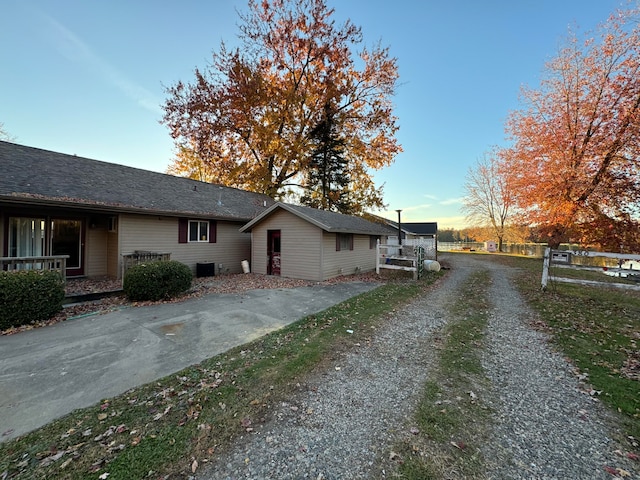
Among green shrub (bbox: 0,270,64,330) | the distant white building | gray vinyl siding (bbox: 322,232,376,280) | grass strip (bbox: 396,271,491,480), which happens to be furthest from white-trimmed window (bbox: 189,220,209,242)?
the distant white building

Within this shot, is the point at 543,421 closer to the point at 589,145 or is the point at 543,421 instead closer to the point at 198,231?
the point at 198,231

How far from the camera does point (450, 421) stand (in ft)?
9.22

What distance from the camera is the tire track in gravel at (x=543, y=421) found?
89.0 inches

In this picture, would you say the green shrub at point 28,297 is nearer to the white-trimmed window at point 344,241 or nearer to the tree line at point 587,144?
the white-trimmed window at point 344,241

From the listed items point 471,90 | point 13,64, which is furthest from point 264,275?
point 471,90

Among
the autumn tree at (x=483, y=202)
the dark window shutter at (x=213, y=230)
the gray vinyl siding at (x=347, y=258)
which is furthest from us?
the autumn tree at (x=483, y=202)

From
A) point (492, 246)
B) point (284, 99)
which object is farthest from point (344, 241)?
point (492, 246)

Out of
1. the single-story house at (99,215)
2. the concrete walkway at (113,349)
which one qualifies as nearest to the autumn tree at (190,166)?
the single-story house at (99,215)

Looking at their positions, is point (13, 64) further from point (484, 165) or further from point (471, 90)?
point (484, 165)

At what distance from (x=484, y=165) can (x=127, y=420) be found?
127ft

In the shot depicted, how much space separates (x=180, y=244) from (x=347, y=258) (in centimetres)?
776

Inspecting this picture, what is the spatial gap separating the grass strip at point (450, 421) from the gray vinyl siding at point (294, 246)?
23.4 feet

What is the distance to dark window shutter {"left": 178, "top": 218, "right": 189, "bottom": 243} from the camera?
11555 millimetres

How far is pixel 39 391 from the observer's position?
3.32 metres
